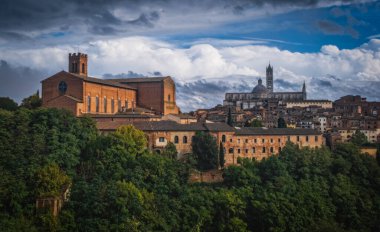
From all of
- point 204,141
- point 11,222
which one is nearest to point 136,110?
point 204,141

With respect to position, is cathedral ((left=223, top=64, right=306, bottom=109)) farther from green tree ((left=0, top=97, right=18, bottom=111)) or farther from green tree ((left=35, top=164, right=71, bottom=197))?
green tree ((left=35, top=164, right=71, bottom=197))

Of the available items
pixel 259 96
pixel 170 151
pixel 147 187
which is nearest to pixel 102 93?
Result: pixel 170 151

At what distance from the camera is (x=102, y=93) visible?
47.2m

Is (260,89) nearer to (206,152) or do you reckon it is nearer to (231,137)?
(231,137)

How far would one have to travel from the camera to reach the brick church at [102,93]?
4425 cm

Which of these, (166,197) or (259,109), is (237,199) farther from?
(259,109)

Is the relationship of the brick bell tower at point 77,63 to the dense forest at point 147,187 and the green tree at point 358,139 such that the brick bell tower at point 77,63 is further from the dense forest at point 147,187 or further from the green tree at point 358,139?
the green tree at point 358,139

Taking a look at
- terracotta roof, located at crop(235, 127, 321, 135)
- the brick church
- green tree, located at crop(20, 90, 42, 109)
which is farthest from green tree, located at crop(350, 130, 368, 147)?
green tree, located at crop(20, 90, 42, 109)

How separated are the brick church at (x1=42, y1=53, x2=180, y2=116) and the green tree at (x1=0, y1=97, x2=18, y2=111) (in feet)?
8.06

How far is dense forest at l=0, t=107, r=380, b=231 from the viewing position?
28.0 metres

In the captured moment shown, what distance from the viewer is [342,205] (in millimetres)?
36062

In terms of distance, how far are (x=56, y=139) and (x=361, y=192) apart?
21767 mm

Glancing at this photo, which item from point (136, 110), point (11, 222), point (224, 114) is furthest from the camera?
point (224, 114)

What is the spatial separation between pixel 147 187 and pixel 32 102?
1950 cm
